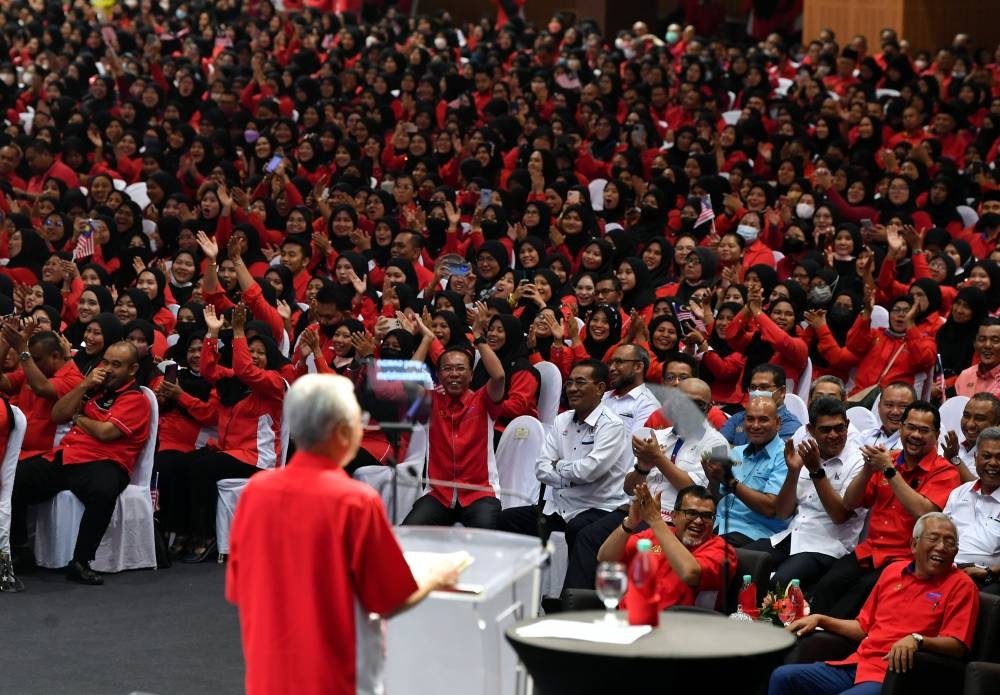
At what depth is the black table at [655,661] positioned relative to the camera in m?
3.86

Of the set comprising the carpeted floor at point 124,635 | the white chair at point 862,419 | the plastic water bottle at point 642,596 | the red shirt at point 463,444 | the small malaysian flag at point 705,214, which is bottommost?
the carpeted floor at point 124,635

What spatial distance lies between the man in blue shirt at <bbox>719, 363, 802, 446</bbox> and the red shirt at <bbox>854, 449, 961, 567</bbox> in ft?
3.07

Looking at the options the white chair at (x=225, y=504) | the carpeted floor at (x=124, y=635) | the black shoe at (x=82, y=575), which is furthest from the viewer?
the white chair at (x=225, y=504)

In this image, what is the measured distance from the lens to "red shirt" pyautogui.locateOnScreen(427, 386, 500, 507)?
7.45 m

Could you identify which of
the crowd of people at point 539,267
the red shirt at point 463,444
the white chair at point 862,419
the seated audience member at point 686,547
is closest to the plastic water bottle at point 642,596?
the crowd of people at point 539,267

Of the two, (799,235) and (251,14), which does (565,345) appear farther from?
(251,14)

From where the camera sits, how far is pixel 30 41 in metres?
17.8

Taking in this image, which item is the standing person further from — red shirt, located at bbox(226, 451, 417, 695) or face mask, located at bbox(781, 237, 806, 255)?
face mask, located at bbox(781, 237, 806, 255)

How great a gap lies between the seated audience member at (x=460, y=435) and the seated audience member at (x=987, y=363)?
7.79ft

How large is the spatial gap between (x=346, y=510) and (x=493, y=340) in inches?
181

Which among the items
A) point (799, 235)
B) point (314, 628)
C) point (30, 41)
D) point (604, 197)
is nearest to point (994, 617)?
point (314, 628)

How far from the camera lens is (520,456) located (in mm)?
7520

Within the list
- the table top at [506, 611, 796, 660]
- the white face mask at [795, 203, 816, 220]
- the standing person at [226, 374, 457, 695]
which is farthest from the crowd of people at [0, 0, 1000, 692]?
the standing person at [226, 374, 457, 695]

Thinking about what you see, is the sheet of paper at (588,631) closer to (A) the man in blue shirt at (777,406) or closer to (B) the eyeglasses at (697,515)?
(B) the eyeglasses at (697,515)
